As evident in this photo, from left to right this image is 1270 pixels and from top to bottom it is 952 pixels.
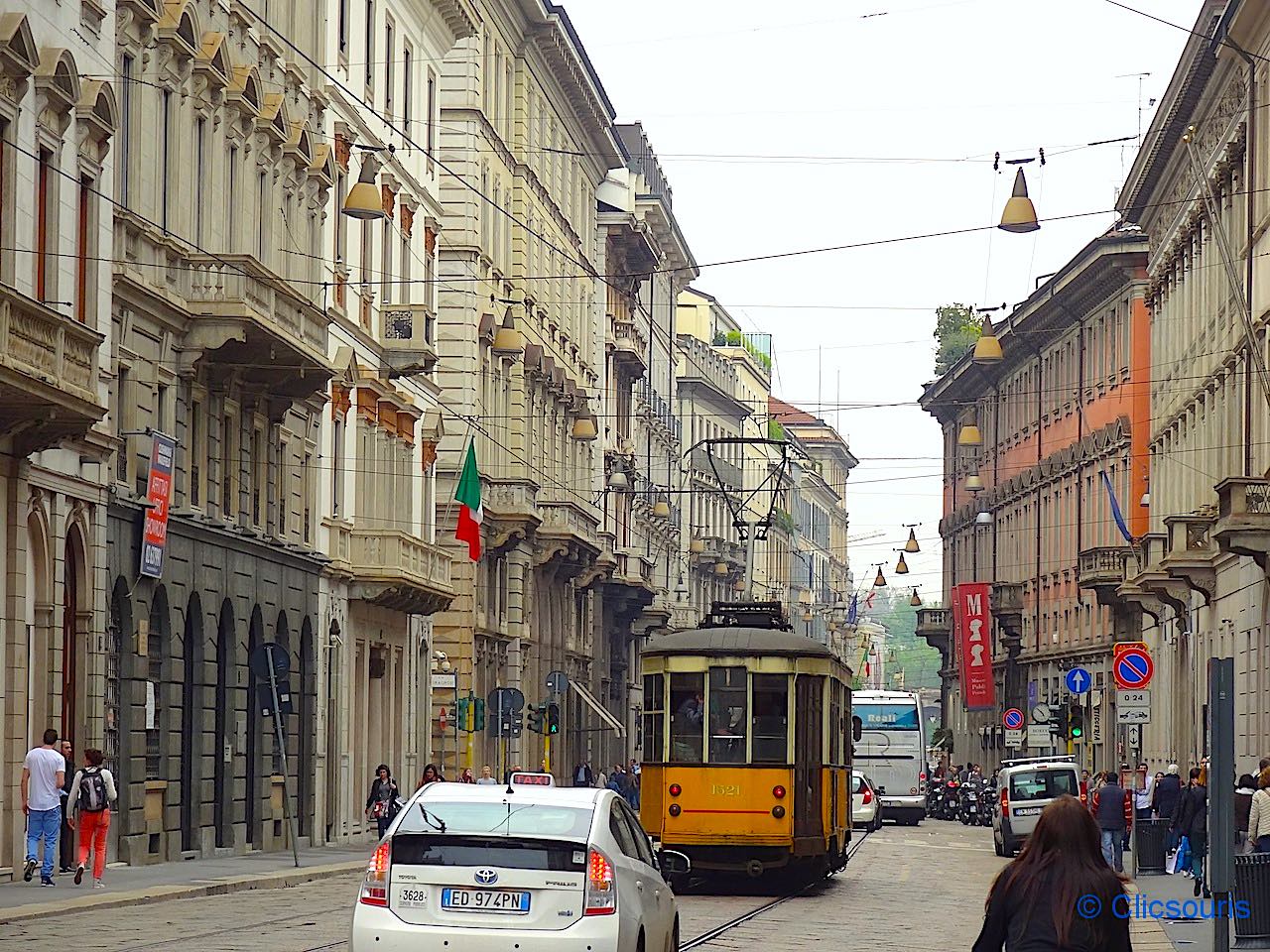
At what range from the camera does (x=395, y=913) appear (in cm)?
1407

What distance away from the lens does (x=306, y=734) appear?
44.2 metres

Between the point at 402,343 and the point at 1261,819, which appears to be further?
the point at 402,343

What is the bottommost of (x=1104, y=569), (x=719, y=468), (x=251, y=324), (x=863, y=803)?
(x=863, y=803)

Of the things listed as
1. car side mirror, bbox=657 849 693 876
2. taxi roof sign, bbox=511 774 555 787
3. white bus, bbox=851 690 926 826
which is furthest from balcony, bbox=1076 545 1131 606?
taxi roof sign, bbox=511 774 555 787

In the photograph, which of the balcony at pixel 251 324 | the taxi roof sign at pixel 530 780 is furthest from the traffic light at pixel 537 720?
the taxi roof sign at pixel 530 780

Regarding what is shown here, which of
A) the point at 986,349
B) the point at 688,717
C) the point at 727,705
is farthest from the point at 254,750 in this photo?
the point at 986,349

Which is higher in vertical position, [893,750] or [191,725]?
[191,725]

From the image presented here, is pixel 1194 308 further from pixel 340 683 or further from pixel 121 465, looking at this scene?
pixel 121 465

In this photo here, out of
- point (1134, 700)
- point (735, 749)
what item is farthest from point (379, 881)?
point (1134, 700)

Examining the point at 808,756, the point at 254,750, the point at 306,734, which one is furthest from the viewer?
the point at 306,734

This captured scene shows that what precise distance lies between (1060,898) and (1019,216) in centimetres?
2151

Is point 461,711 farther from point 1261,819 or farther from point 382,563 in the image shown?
point 1261,819

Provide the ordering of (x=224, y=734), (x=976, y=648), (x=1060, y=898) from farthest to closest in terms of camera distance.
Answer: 1. (x=976, y=648)
2. (x=224, y=734)
3. (x=1060, y=898)

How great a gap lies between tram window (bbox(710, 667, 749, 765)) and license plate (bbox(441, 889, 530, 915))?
50.0ft
